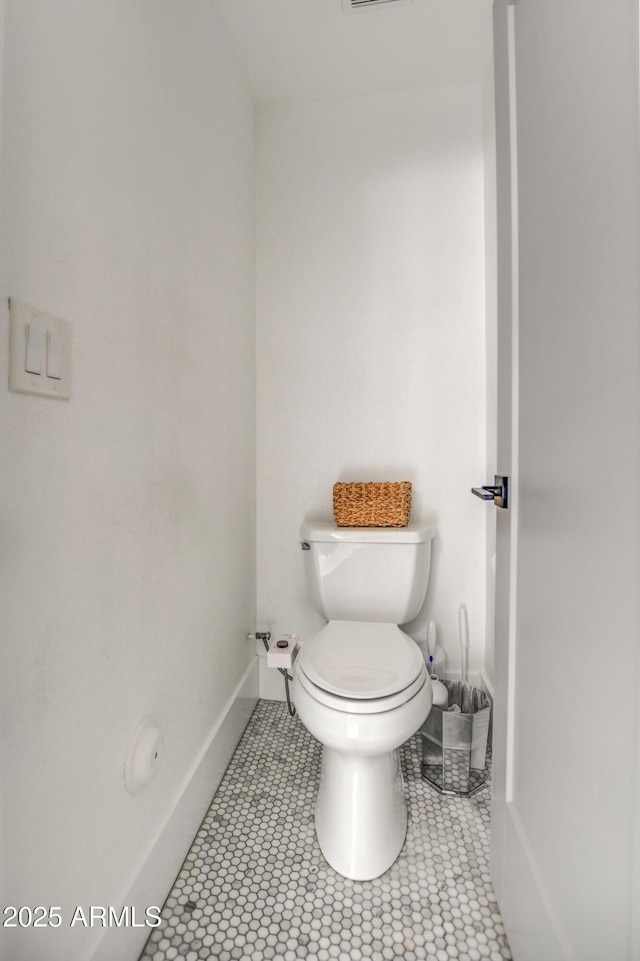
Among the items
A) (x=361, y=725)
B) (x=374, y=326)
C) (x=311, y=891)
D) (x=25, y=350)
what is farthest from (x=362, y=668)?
(x=374, y=326)

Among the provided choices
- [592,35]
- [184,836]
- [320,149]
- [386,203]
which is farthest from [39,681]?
[320,149]

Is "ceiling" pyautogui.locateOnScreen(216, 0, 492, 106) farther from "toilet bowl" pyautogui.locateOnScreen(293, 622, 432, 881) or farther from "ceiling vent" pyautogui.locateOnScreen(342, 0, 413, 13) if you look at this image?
"toilet bowl" pyautogui.locateOnScreen(293, 622, 432, 881)

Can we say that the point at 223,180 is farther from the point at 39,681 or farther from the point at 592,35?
the point at 39,681

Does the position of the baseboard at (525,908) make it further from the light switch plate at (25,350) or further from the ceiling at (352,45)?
the ceiling at (352,45)

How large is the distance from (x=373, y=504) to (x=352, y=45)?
59.5 inches

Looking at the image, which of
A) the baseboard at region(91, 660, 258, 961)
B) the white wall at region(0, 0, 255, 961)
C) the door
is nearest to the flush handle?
the door

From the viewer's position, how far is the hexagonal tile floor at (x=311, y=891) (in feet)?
3.15

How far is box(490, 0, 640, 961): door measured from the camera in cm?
54

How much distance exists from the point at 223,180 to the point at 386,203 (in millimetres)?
638

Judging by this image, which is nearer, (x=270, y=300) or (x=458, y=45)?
(x=458, y=45)

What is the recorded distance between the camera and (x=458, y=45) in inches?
61.6

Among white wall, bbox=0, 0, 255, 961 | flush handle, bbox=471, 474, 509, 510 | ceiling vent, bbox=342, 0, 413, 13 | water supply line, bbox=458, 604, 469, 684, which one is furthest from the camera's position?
water supply line, bbox=458, 604, 469, 684

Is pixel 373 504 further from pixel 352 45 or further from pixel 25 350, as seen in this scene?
pixel 352 45

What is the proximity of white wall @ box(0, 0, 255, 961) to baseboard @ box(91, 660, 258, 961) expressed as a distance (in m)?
0.04
